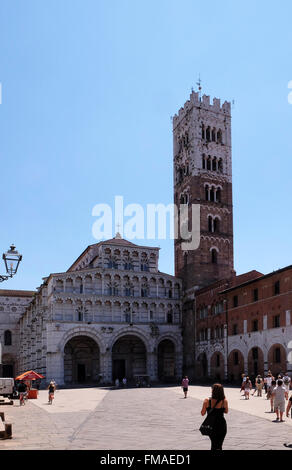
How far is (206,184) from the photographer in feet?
198

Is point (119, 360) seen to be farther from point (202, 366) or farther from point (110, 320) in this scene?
point (202, 366)

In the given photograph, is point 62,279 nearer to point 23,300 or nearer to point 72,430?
point 23,300

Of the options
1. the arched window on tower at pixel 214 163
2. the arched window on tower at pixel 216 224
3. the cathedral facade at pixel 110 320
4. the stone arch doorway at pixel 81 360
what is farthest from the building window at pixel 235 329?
the arched window on tower at pixel 214 163

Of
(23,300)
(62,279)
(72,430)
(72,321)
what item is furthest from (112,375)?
(72,430)

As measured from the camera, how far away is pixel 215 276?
58.3 m

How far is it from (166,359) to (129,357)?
15.8ft

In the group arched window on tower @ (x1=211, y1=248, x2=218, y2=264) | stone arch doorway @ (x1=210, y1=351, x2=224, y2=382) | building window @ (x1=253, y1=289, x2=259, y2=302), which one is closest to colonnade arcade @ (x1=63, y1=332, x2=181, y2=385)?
stone arch doorway @ (x1=210, y1=351, x2=224, y2=382)

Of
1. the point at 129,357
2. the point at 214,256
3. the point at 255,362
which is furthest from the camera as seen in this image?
the point at 214,256

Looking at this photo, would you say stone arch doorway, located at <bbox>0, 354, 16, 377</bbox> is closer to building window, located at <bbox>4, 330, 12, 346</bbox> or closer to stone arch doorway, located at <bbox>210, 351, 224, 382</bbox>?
building window, located at <bbox>4, 330, 12, 346</bbox>

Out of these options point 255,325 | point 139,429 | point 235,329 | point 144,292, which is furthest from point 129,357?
point 139,429

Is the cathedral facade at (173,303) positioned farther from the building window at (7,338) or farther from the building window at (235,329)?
the building window at (7,338)

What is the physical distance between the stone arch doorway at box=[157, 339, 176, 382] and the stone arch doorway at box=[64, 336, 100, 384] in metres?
8.00

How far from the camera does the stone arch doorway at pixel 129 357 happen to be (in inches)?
2231

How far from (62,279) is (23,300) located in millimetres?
28521
